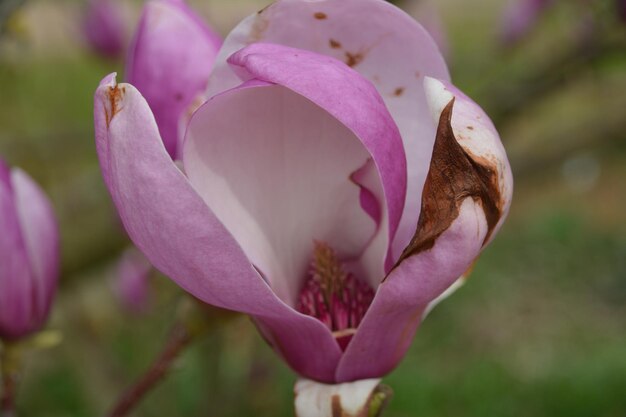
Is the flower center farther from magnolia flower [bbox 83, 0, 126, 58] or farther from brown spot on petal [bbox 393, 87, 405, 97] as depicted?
magnolia flower [bbox 83, 0, 126, 58]

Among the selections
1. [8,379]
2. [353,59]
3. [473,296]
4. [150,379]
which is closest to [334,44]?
[353,59]

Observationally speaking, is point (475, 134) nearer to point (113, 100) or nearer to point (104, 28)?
point (113, 100)

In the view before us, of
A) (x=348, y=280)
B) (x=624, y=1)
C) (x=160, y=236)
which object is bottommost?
(x=624, y=1)

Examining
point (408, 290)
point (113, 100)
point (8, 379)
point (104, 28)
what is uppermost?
point (113, 100)

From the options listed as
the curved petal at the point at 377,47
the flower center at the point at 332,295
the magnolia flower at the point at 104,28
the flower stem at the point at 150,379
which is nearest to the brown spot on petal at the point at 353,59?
the curved petal at the point at 377,47

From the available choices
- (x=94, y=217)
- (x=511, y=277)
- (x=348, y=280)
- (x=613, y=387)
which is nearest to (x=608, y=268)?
(x=511, y=277)

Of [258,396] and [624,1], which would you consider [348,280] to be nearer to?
[624,1]
